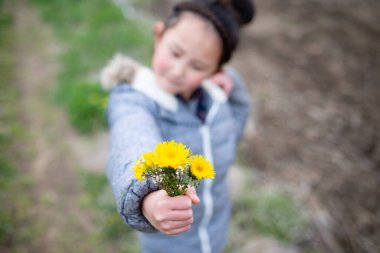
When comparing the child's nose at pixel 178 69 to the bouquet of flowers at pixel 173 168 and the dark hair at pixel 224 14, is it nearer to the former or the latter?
the dark hair at pixel 224 14

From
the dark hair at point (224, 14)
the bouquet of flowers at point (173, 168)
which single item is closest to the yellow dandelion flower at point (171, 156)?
the bouquet of flowers at point (173, 168)

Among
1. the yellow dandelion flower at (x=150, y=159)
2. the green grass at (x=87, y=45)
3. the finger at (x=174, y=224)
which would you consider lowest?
the finger at (x=174, y=224)

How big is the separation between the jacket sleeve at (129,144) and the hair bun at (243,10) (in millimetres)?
652

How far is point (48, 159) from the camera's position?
2.85m

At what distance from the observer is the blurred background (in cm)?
246

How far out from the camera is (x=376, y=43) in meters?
4.41

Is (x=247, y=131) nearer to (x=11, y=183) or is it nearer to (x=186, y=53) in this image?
(x=186, y=53)

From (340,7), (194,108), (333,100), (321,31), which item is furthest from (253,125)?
(340,7)

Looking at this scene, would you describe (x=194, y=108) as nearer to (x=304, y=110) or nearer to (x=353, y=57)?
(x=304, y=110)

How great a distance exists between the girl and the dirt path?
956 millimetres

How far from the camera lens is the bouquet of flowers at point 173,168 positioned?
72 cm

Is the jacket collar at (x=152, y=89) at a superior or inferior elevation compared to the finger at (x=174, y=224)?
superior

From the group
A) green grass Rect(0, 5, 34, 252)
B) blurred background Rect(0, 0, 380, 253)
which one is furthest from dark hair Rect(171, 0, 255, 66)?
green grass Rect(0, 5, 34, 252)

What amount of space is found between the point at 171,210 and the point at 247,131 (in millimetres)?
2577
